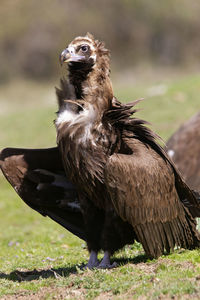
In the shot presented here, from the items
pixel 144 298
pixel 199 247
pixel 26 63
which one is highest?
pixel 144 298

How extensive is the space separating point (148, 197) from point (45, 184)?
1617mm

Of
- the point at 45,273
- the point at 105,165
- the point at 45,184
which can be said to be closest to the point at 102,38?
the point at 45,184

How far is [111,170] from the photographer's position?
5754mm

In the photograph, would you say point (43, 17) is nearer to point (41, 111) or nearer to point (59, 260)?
point (41, 111)

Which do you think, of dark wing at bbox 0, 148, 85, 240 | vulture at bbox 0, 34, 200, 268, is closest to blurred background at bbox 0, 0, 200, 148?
dark wing at bbox 0, 148, 85, 240

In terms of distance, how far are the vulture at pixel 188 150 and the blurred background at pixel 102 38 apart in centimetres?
3524

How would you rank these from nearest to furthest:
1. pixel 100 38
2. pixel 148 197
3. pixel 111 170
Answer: pixel 111 170 < pixel 148 197 < pixel 100 38

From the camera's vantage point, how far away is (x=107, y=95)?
641cm

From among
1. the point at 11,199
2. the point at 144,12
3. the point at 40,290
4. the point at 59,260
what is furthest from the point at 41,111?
the point at 144,12

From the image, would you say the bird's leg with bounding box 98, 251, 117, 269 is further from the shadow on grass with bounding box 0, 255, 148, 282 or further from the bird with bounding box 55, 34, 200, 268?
the shadow on grass with bounding box 0, 255, 148, 282

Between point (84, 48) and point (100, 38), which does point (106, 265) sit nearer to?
point (84, 48)

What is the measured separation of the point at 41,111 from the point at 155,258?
2185cm

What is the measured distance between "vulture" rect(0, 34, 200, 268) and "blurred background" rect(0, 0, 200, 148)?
129 ft

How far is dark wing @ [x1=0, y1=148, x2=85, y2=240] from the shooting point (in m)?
7.11
